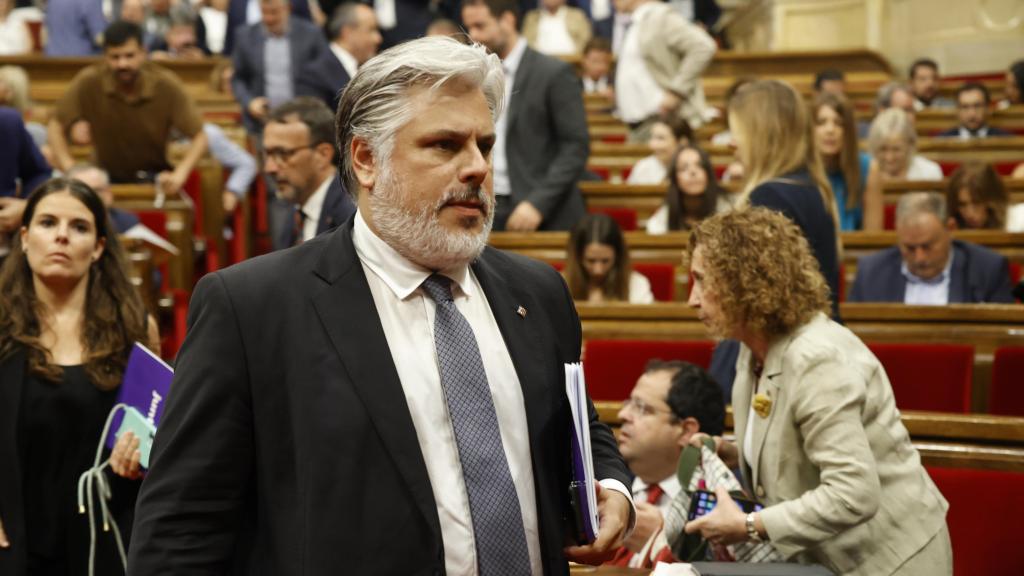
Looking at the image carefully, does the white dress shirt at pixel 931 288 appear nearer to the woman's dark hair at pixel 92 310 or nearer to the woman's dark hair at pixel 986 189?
the woman's dark hair at pixel 986 189

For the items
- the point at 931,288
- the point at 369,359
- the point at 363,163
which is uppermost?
the point at 363,163

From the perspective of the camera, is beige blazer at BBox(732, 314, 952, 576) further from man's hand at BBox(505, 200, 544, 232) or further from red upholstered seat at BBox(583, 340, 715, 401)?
man's hand at BBox(505, 200, 544, 232)

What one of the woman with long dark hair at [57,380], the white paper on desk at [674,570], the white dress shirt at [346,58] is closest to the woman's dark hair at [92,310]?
the woman with long dark hair at [57,380]

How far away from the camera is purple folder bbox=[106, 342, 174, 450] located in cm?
231

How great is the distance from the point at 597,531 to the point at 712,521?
75 centimetres

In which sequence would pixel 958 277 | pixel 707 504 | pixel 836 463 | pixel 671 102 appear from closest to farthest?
pixel 836 463
pixel 707 504
pixel 958 277
pixel 671 102

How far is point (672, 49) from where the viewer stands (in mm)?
6664

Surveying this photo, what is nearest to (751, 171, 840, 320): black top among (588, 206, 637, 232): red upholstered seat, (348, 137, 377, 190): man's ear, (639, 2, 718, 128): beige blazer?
(348, 137, 377, 190): man's ear

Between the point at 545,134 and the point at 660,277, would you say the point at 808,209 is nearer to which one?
the point at 660,277

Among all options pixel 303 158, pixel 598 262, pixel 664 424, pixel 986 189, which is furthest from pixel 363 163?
pixel 986 189

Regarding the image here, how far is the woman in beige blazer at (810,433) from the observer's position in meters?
2.15

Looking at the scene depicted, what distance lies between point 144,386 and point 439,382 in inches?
43.3

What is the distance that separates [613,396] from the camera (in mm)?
3523

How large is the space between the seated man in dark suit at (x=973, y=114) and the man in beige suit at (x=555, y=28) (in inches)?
134
